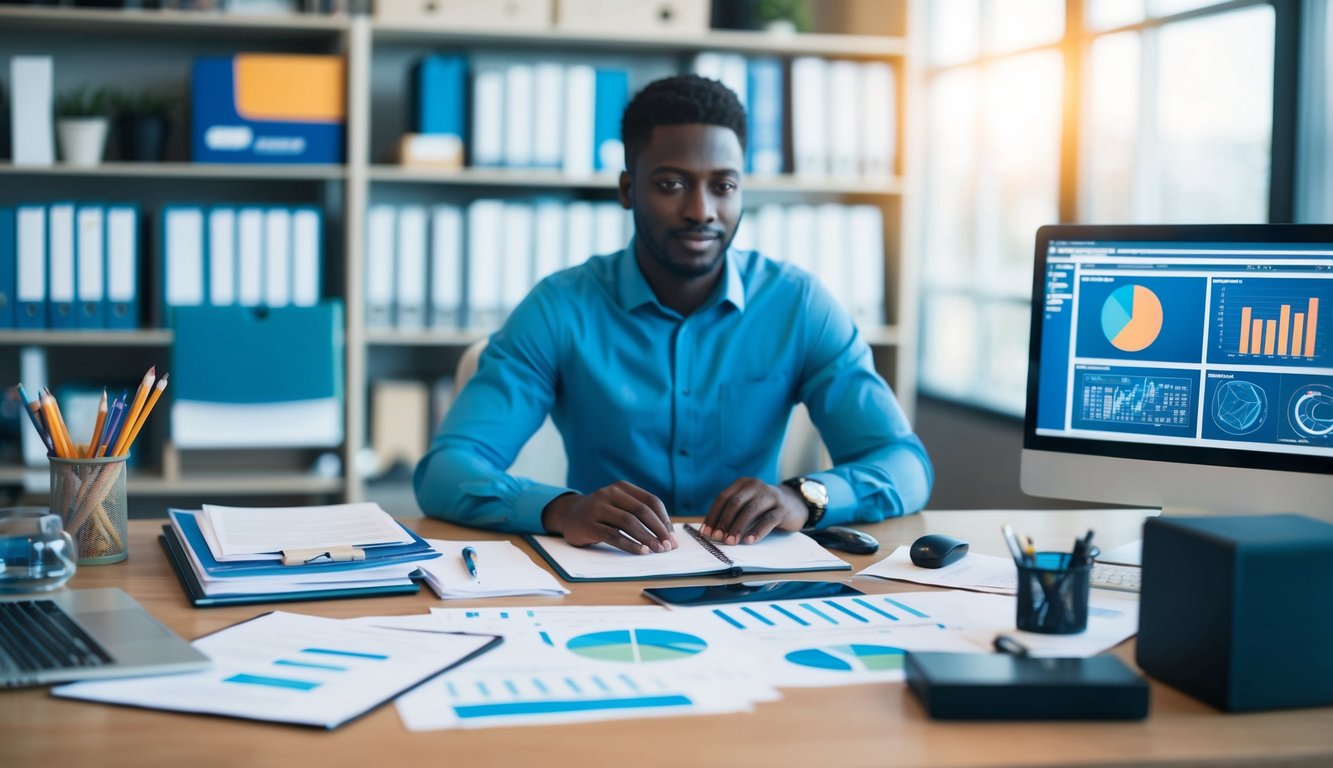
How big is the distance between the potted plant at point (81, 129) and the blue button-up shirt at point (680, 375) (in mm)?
1520

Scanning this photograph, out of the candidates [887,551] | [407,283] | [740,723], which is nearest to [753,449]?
[887,551]

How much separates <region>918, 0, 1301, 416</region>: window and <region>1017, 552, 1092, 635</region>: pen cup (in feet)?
4.76

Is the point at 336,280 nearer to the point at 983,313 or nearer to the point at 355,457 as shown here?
the point at 355,457

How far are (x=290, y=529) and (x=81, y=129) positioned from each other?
1.95 m

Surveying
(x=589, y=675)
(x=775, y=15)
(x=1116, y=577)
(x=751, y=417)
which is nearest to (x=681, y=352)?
(x=751, y=417)

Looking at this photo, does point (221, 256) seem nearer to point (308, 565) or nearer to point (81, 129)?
point (81, 129)

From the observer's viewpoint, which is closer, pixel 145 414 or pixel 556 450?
pixel 145 414

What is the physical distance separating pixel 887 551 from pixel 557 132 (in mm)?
1868

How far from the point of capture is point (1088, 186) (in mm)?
3057

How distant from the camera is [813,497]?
5.26 feet

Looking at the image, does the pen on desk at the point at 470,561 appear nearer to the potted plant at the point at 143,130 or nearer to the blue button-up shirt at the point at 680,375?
the blue button-up shirt at the point at 680,375

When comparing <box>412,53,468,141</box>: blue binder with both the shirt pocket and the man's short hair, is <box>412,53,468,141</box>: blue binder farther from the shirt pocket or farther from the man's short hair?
the shirt pocket

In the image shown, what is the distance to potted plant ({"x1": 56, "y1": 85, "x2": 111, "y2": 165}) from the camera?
297 centimetres

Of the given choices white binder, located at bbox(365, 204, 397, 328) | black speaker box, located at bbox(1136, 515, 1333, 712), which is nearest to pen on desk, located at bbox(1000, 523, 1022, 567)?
black speaker box, located at bbox(1136, 515, 1333, 712)
